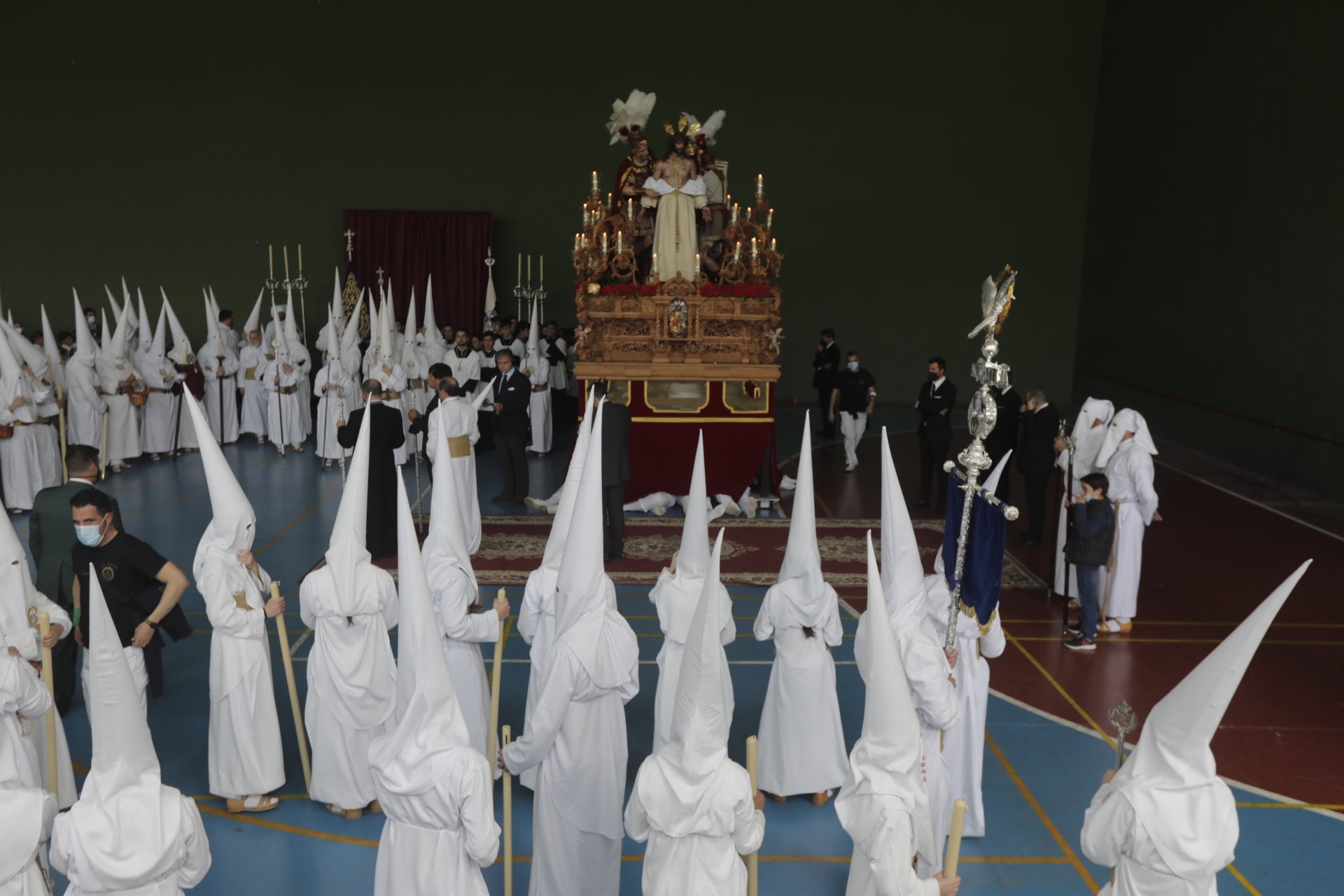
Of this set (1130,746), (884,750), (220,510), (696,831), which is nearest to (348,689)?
(220,510)

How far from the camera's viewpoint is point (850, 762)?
158 inches

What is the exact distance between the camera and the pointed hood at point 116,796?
351cm

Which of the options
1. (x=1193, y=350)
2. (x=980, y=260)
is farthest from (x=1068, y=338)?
(x=1193, y=350)

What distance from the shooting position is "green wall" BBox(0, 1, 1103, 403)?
1934cm

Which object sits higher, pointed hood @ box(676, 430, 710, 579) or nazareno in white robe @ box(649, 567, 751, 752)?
pointed hood @ box(676, 430, 710, 579)

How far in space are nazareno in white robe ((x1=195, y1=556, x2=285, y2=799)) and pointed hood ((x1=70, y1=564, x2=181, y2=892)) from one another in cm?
200

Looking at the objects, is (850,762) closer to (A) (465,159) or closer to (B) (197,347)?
(A) (465,159)

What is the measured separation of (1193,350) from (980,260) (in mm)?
4841

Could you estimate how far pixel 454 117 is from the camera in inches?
774

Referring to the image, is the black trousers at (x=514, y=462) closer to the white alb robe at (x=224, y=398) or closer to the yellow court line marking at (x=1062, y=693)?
the white alb robe at (x=224, y=398)

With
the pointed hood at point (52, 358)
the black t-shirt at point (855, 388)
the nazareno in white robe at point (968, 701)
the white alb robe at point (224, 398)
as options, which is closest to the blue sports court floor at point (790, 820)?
the nazareno in white robe at point (968, 701)

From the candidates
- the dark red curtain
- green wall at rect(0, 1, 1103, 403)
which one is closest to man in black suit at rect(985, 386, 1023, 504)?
green wall at rect(0, 1, 1103, 403)

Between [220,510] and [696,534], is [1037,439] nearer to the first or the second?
[696,534]

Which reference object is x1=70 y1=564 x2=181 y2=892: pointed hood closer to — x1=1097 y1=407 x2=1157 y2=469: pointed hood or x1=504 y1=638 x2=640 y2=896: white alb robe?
x1=504 y1=638 x2=640 y2=896: white alb robe
